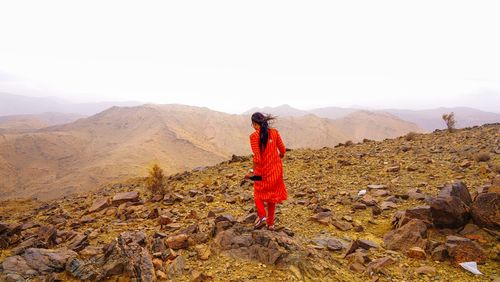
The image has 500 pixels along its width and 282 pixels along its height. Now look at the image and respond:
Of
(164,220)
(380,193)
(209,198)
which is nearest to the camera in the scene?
(164,220)

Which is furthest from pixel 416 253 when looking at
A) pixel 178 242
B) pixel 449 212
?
pixel 178 242

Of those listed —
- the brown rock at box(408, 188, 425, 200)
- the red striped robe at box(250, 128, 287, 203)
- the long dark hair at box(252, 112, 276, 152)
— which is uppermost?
the long dark hair at box(252, 112, 276, 152)

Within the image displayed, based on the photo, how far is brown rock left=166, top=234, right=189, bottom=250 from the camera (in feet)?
15.3

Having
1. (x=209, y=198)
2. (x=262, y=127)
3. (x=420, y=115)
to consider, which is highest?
(x=262, y=127)

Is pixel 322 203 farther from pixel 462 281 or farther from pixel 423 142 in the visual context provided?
pixel 423 142

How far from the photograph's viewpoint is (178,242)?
4.67m

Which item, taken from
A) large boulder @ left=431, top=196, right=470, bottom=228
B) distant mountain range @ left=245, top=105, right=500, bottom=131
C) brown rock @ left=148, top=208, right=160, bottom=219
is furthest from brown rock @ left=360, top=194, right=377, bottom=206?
distant mountain range @ left=245, top=105, right=500, bottom=131

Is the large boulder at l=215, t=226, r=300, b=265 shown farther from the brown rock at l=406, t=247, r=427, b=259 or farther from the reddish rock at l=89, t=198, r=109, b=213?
the reddish rock at l=89, t=198, r=109, b=213

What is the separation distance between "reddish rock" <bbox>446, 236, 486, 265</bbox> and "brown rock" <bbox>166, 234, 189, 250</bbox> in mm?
3525

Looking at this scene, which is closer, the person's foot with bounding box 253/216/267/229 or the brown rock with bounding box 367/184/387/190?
the person's foot with bounding box 253/216/267/229

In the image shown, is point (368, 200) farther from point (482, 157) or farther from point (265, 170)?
point (482, 157)

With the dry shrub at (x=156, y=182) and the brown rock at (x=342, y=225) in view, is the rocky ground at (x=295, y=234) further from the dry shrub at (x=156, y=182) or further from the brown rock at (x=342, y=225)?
the dry shrub at (x=156, y=182)

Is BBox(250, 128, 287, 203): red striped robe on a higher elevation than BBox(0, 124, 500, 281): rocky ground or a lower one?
higher

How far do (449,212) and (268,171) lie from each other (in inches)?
108
